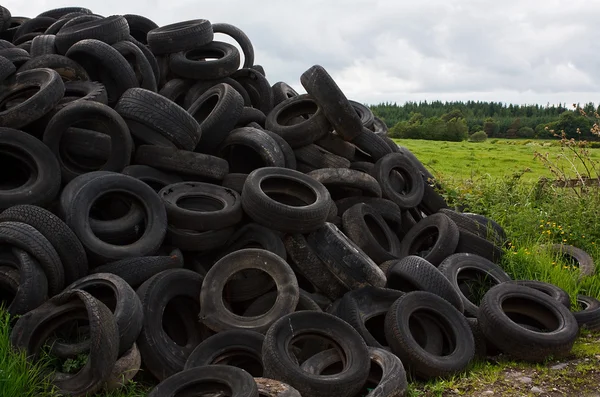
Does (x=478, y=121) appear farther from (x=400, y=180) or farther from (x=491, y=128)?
(x=400, y=180)

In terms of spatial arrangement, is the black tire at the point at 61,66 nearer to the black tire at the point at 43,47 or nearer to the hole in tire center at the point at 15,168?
the black tire at the point at 43,47

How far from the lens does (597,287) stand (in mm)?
8633

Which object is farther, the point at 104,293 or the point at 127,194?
the point at 127,194

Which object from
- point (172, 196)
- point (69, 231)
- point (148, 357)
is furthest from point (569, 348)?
point (69, 231)

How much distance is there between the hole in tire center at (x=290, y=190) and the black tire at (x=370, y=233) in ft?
2.09

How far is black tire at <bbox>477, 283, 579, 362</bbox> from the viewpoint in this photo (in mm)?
6430

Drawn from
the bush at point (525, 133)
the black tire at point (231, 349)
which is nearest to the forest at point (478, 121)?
the bush at point (525, 133)

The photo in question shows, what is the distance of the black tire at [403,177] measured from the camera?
9.34 meters

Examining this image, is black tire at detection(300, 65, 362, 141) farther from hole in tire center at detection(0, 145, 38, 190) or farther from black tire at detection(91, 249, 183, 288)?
hole in tire center at detection(0, 145, 38, 190)

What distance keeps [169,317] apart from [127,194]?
1.60m

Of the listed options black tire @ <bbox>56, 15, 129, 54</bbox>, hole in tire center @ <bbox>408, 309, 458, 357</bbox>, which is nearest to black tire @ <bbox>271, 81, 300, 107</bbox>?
black tire @ <bbox>56, 15, 129, 54</bbox>

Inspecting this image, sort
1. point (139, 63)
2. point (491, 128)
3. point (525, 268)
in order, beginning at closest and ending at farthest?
point (525, 268) < point (139, 63) < point (491, 128)

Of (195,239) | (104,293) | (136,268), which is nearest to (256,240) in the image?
(195,239)

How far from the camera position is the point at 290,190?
317 inches
